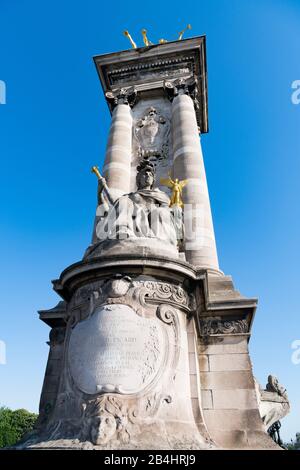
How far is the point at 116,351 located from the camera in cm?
552

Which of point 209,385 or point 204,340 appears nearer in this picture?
point 209,385

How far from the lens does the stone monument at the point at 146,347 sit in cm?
516

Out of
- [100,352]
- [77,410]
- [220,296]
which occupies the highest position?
[220,296]

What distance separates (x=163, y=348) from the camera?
19.0 feet

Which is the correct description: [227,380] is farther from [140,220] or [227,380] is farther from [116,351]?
[140,220]

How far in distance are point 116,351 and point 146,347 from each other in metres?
0.48

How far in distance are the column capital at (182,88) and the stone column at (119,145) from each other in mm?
1622

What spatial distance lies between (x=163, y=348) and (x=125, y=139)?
10.2 meters

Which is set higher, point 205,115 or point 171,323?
point 205,115

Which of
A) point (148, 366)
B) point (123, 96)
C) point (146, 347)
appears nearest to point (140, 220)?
point (146, 347)

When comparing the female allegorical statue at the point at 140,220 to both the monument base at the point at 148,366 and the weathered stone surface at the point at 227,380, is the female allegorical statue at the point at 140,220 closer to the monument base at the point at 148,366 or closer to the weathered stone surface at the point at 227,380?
the monument base at the point at 148,366
